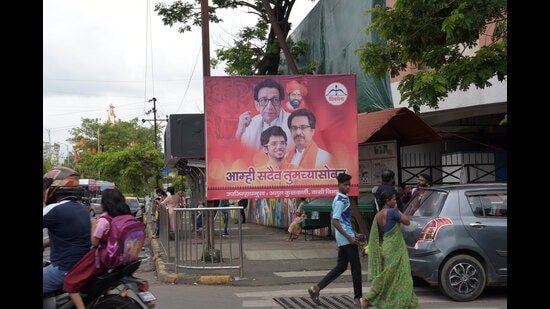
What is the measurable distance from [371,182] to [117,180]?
4854 cm

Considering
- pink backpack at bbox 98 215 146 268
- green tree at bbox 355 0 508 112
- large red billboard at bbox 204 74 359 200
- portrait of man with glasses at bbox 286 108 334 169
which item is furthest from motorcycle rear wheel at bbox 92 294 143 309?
portrait of man with glasses at bbox 286 108 334 169

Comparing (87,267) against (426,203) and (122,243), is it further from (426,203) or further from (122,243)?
(426,203)

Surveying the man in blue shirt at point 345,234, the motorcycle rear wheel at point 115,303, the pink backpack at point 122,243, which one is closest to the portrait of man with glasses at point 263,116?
the man in blue shirt at point 345,234

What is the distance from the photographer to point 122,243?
548 cm

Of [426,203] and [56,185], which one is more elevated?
[56,185]

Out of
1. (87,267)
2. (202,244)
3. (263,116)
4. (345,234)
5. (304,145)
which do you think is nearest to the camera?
(87,267)

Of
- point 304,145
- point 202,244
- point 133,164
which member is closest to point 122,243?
point 202,244

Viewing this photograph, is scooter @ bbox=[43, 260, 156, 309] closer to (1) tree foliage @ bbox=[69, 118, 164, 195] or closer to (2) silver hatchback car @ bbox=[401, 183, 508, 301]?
(2) silver hatchback car @ bbox=[401, 183, 508, 301]

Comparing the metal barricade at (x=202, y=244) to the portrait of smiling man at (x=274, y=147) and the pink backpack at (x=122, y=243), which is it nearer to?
the portrait of smiling man at (x=274, y=147)

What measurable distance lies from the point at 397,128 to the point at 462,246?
567 centimetres

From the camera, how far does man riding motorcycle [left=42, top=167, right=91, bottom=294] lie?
5492 millimetres

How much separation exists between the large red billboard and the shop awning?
0.73 meters

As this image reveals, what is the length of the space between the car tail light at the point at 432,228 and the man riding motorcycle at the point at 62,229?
5113 mm
